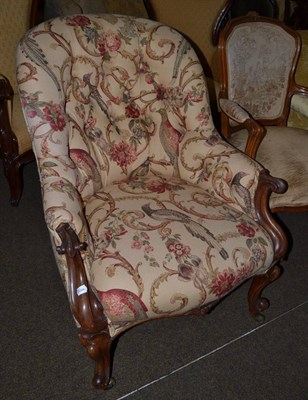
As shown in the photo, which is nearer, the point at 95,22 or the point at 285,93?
the point at 95,22

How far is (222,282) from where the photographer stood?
1.18 metres

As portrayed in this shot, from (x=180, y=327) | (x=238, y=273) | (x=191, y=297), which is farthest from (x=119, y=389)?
(x=238, y=273)

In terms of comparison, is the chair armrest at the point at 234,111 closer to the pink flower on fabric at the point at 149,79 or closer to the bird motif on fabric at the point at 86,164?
the pink flower on fabric at the point at 149,79

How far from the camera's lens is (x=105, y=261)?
115cm

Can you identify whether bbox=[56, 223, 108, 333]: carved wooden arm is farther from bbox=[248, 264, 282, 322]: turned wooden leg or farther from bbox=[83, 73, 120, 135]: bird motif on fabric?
bbox=[248, 264, 282, 322]: turned wooden leg

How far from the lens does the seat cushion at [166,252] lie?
1108mm

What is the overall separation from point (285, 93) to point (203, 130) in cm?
69

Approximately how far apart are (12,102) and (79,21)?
71 centimetres

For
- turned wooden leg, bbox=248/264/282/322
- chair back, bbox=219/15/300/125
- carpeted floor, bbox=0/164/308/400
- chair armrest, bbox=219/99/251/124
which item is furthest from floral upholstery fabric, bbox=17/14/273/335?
chair back, bbox=219/15/300/125

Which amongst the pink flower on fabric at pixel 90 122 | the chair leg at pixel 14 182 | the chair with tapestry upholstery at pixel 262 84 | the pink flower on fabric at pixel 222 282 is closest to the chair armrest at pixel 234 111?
the chair with tapestry upholstery at pixel 262 84

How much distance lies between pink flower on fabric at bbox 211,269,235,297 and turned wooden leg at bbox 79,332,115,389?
0.33m

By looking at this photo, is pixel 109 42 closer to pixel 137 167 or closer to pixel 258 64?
pixel 137 167

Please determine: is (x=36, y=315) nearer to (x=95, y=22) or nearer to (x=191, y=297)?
(x=191, y=297)

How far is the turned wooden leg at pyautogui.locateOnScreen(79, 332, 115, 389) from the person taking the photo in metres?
1.12
